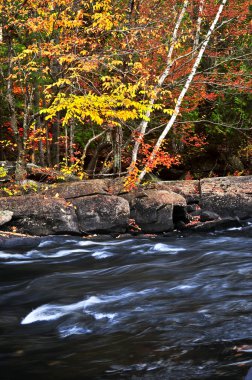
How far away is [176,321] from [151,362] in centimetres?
101

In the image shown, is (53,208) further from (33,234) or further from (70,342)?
(70,342)

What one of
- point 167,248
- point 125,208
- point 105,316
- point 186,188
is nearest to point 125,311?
point 105,316

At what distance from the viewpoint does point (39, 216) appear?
371 inches

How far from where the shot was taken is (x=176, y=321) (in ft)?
14.4

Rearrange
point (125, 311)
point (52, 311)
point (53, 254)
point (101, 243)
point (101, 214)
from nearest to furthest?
1. point (125, 311)
2. point (52, 311)
3. point (53, 254)
4. point (101, 243)
5. point (101, 214)

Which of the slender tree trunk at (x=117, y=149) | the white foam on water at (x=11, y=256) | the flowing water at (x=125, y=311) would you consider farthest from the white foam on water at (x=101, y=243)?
the slender tree trunk at (x=117, y=149)

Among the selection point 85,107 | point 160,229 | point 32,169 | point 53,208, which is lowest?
point 160,229

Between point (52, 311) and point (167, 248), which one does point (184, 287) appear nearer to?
point (52, 311)

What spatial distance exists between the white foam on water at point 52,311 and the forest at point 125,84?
534cm

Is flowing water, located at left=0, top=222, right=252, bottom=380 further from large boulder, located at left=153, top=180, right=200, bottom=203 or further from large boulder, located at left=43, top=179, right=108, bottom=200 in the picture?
large boulder, located at left=153, top=180, right=200, bottom=203

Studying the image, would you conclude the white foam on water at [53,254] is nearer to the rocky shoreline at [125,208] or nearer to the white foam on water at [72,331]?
the rocky shoreline at [125,208]

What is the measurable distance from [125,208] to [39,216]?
2.02 m

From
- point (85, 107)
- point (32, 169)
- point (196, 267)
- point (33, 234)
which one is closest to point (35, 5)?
point (85, 107)

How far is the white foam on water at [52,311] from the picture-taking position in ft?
16.0
